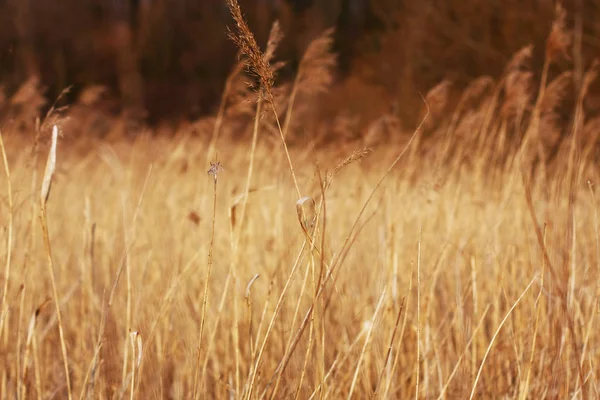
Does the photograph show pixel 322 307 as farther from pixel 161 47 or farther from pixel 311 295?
pixel 161 47

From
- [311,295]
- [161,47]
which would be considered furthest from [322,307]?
[161,47]

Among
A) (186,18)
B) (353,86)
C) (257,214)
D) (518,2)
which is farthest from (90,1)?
(257,214)

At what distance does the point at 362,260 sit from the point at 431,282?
703 millimetres

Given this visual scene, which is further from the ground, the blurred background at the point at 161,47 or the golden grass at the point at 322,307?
the blurred background at the point at 161,47

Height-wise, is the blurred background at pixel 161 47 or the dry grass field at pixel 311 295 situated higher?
the blurred background at pixel 161 47

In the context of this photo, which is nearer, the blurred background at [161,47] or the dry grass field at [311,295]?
the dry grass field at [311,295]

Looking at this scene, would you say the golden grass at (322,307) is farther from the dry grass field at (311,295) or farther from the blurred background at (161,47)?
the blurred background at (161,47)

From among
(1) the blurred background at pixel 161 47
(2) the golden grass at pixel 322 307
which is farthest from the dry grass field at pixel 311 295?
(1) the blurred background at pixel 161 47

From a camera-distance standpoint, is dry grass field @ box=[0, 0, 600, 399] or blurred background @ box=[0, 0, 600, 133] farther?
blurred background @ box=[0, 0, 600, 133]

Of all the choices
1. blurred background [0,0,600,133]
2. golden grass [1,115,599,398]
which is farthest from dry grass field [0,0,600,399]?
blurred background [0,0,600,133]

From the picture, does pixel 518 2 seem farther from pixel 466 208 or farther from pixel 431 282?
pixel 431 282

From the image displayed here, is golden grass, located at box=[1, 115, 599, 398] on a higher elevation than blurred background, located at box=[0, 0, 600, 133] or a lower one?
lower

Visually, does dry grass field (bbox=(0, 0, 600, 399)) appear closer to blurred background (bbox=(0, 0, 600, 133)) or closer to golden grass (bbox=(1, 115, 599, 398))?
golden grass (bbox=(1, 115, 599, 398))

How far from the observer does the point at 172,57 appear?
18.3m
